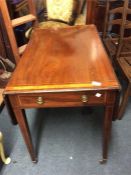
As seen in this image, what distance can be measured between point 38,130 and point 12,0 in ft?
5.65

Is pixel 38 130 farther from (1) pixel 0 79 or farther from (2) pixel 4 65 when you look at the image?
(2) pixel 4 65

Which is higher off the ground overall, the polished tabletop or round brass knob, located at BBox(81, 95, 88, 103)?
the polished tabletop

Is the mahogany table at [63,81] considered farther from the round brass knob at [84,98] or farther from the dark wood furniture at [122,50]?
the dark wood furniture at [122,50]

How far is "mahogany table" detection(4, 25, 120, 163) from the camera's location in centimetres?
104

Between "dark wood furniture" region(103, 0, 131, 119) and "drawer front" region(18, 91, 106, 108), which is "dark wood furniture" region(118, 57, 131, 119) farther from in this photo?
"drawer front" region(18, 91, 106, 108)

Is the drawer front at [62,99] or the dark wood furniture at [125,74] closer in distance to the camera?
the drawer front at [62,99]

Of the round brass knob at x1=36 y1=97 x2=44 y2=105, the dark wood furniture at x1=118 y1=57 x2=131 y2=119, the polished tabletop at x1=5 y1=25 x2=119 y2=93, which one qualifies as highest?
the polished tabletop at x1=5 y1=25 x2=119 y2=93

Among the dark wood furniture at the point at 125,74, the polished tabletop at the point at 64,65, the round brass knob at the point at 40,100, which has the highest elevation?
the polished tabletop at the point at 64,65

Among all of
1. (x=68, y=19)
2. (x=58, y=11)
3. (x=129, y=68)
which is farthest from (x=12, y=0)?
(x=129, y=68)

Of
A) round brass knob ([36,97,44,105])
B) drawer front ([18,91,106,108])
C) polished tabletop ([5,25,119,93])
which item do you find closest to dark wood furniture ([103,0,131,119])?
polished tabletop ([5,25,119,93])

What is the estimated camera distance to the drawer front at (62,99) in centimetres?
106

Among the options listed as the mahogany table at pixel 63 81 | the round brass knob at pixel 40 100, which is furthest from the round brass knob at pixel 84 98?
the round brass knob at pixel 40 100

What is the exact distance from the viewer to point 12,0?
7.99 ft

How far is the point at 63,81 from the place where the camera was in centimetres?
109
